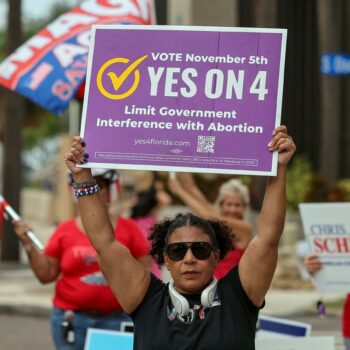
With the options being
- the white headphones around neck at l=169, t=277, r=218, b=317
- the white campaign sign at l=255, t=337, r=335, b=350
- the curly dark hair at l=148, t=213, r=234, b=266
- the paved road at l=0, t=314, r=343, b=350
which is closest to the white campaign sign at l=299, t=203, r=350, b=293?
the white campaign sign at l=255, t=337, r=335, b=350

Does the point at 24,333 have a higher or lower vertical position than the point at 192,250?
lower

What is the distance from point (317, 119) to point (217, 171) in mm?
22046

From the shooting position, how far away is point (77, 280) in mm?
7090

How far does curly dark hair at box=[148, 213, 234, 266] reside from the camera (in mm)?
4824

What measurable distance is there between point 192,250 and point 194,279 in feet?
0.45

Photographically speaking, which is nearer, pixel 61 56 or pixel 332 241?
pixel 332 241

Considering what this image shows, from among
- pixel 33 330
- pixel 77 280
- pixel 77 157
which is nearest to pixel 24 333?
pixel 33 330

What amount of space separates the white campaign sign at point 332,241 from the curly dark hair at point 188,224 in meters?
2.11

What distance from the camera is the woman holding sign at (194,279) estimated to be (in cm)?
450

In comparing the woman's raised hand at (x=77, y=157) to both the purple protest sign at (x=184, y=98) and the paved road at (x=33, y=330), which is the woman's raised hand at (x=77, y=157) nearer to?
the purple protest sign at (x=184, y=98)

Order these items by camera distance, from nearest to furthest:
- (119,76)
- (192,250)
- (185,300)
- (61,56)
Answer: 1. (185,300)
2. (192,250)
3. (119,76)
4. (61,56)

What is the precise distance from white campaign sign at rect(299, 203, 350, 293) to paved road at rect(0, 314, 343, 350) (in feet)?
12.3

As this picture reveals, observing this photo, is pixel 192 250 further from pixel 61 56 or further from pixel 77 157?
pixel 61 56

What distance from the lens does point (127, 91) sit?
4.95m
